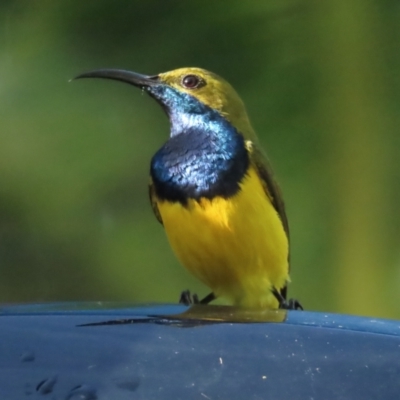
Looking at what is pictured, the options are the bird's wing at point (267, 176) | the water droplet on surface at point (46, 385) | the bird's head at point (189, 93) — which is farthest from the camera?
the bird's head at point (189, 93)

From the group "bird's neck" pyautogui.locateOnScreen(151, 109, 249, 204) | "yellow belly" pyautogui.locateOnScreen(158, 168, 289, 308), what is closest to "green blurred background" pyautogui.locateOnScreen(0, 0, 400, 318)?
"yellow belly" pyautogui.locateOnScreen(158, 168, 289, 308)

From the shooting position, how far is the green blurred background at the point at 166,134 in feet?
15.2

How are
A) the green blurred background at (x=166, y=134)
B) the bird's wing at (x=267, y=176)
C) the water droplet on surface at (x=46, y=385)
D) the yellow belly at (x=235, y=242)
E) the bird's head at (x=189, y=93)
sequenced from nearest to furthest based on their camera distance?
the water droplet on surface at (x=46, y=385)
the yellow belly at (x=235, y=242)
the bird's wing at (x=267, y=176)
the bird's head at (x=189, y=93)
the green blurred background at (x=166, y=134)

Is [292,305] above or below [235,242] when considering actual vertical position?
below

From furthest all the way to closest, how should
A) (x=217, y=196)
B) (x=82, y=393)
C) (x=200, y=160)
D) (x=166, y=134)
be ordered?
(x=166, y=134)
(x=200, y=160)
(x=217, y=196)
(x=82, y=393)

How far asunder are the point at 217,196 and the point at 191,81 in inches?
29.7

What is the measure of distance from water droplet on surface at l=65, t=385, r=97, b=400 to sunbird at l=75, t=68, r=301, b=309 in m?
2.02

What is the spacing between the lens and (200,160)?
3859mm

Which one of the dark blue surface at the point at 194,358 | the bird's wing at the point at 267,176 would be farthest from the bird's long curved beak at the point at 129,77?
the dark blue surface at the point at 194,358

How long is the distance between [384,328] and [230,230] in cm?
182

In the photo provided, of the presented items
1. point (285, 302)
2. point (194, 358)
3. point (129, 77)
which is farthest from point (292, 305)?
point (194, 358)

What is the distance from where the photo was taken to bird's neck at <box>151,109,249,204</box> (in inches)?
147

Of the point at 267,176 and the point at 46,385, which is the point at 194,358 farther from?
the point at 267,176

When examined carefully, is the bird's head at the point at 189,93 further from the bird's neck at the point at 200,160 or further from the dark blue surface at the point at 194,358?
the dark blue surface at the point at 194,358
